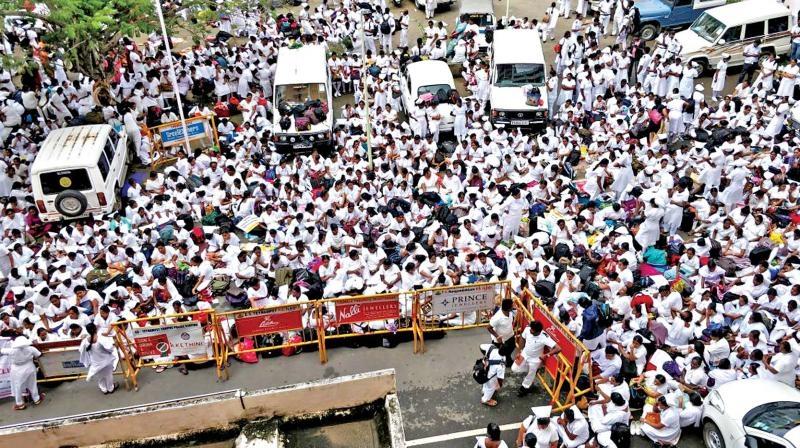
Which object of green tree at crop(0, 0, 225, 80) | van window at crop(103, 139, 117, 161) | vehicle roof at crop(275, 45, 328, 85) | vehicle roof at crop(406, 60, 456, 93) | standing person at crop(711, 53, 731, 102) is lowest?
van window at crop(103, 139, 117, 161)

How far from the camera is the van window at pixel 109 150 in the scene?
14.2 m

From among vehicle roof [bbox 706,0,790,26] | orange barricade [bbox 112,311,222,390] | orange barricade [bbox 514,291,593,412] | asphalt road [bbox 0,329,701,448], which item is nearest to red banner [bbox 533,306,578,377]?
orange barricade [bbox 514,291,593,412]

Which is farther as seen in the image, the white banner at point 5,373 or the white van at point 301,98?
the white van at point 301,98

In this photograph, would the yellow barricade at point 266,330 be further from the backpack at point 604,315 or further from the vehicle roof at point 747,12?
the vehicle roof at point 747,12

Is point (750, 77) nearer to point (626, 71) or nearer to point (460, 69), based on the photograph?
point (626, 71)

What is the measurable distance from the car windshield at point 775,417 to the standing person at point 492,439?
295 cm

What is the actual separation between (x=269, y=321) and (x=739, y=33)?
1486 centimetres

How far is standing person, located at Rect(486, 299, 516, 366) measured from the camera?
9766mm

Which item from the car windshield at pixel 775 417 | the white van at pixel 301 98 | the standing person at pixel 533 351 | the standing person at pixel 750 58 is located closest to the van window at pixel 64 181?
the white van at pixel 301 98

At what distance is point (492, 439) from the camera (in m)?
7.97

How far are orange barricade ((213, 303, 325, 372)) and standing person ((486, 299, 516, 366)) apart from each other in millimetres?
2520

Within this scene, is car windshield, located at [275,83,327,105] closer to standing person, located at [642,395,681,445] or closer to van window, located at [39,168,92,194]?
van window, located at [39,168,92,194]

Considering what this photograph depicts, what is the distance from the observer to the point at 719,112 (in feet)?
52.0

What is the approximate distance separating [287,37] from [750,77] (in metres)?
13.3
